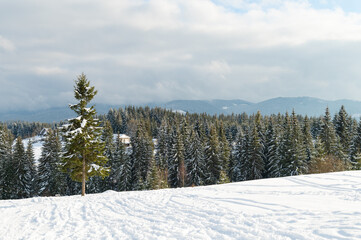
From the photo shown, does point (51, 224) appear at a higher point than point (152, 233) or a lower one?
lower

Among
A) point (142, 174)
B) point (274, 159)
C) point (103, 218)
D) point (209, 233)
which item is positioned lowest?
point (142, 174)

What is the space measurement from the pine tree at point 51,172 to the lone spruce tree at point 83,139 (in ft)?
86.2

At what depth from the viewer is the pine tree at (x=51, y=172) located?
47344 mm

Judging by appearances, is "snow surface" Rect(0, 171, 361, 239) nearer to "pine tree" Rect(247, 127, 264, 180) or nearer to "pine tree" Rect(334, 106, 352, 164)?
"pine tree" Rect(247, 127, 264, 180)

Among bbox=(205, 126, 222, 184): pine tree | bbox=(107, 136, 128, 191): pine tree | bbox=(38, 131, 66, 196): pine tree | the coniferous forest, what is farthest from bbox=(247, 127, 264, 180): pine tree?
bbox=(38, 131, 66, 196): pine tree

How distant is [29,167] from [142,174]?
24942 millimetres

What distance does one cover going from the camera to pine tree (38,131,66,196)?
47.3m

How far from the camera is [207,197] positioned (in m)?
14.6

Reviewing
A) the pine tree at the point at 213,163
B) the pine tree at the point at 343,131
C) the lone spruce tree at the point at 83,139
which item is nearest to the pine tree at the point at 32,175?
the lone spruce tree at the point at 83,139

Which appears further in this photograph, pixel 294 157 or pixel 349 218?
pixel 294 157

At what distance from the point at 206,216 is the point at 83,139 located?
1751cm

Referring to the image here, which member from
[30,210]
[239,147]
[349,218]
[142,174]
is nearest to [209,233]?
[349,218]

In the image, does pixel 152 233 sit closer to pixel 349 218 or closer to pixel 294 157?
pixel 349 218

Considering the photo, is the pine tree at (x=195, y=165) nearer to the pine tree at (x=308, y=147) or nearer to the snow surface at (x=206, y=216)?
the pine tree at (x=308, y=147)
